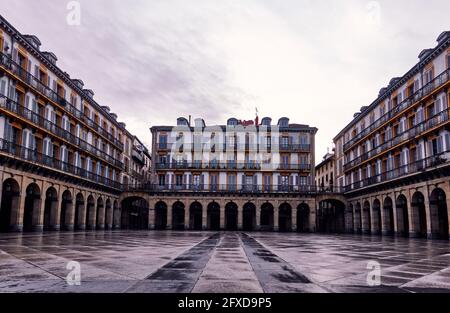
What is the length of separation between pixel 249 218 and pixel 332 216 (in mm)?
11999

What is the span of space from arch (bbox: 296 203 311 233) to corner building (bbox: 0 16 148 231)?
23621 millimetres

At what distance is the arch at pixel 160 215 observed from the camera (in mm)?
50853

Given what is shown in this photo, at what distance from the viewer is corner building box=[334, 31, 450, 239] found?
2703cm

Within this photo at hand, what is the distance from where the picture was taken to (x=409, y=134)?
31234 millimetres

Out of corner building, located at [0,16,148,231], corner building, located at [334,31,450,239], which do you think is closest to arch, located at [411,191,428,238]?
corner building, located at [334,31,450,239]

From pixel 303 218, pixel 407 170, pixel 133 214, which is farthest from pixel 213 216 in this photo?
pixel 407 170

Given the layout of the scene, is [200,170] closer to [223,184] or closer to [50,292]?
[223,184]

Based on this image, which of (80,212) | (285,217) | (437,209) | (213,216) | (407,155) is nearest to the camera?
(437,209)

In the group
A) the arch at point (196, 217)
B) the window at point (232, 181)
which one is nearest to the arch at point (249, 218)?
the window at point (232, 181)

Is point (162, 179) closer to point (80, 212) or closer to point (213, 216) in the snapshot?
point (213, 216)

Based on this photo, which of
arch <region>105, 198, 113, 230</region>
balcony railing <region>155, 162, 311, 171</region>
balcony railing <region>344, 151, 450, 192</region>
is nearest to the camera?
balcony railing <region>344, 151, 450, 192</region>

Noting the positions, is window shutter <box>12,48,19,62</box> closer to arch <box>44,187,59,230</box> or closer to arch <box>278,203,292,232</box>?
arch <box>44,187,59,230</box>

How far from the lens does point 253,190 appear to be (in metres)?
49.9

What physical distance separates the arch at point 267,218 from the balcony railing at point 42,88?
23.3m
